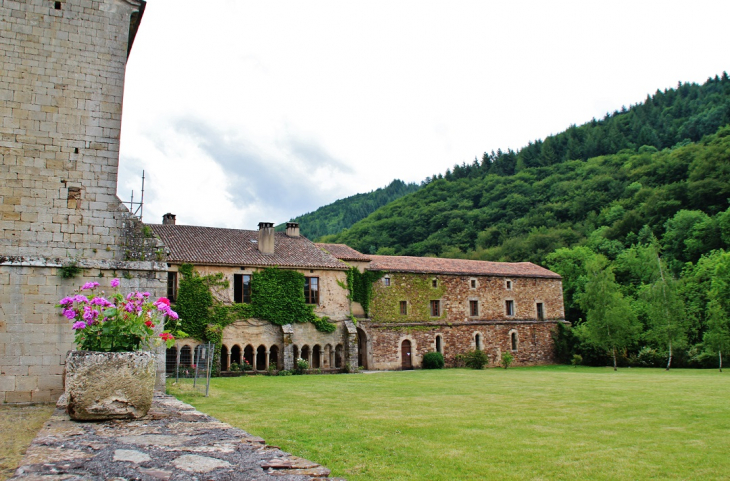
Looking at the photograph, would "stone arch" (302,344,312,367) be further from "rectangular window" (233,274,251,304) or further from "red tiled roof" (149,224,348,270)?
"red tiled roof" (149,224,348,270)

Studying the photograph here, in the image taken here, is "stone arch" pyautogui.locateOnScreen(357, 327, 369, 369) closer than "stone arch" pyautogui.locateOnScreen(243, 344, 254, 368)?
Result: No

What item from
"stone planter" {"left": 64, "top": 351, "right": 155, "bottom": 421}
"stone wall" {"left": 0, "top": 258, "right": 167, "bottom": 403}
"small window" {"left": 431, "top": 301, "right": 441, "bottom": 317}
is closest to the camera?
"stone planter" {"left": 64, "top": 351, "right": 155, "bottom": 421}

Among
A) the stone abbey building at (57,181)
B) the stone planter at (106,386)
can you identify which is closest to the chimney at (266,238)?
A: the stone abbey building at (57,181)

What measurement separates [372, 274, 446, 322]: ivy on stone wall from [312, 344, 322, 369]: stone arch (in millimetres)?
4501

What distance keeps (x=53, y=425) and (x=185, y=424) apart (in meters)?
1.38

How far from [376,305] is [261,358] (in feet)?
26.4

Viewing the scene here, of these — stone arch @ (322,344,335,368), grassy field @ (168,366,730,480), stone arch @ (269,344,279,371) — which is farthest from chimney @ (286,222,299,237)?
grassy field @ (168,366,730,480)

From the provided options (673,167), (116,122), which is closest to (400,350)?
(116,122)

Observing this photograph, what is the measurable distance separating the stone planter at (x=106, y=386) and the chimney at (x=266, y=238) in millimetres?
23895

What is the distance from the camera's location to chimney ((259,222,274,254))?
30.0 metres

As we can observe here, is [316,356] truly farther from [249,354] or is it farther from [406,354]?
[406,354]

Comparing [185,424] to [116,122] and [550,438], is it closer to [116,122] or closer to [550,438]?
[550,438]

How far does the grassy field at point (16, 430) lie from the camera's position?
189 inches

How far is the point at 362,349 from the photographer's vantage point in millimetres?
32188
